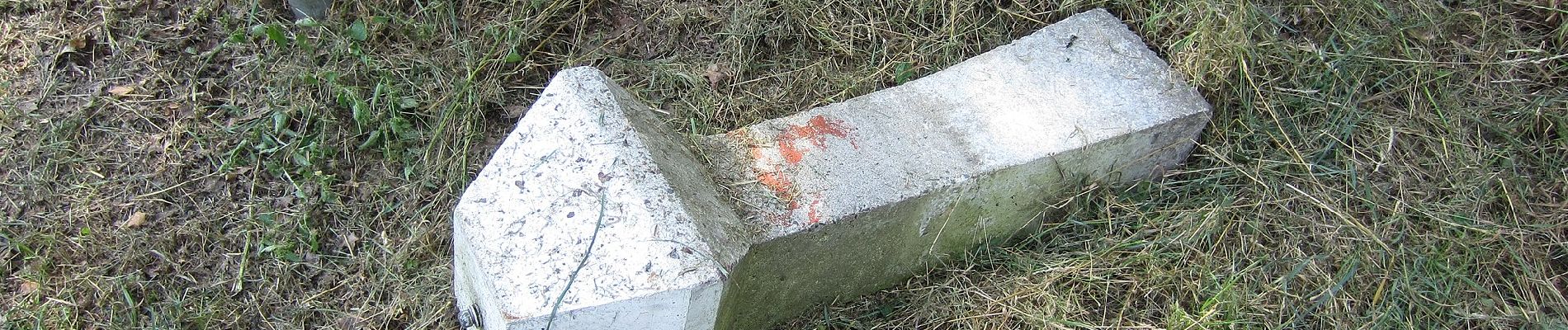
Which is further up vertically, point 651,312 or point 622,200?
point 622,200

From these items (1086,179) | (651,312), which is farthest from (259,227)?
(1086,179)

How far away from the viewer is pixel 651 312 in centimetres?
195

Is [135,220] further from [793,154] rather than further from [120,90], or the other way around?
[793,154]

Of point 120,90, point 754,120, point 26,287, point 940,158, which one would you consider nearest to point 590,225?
point 940,158

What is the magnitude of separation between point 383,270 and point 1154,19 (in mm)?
2305

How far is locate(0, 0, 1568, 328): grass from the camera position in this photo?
2555mm

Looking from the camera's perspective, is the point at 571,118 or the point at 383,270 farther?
the point at 383,270

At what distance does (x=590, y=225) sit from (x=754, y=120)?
1.13 metres

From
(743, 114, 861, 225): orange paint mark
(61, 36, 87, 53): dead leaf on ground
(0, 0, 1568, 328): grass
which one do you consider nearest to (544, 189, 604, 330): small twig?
(743, 114, 861, 225): orange paint mark

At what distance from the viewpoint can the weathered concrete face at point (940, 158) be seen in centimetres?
231

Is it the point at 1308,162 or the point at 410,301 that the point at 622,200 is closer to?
the point at 410,301

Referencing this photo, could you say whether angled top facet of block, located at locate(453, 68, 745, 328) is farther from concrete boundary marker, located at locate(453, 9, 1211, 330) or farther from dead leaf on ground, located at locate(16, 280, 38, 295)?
dead leaf on ground, located at locate(16, 280, 38, 295)

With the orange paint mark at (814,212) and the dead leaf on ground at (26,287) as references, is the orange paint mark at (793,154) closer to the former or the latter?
the orange paint mark at (814,212)

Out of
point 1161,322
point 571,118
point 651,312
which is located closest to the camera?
point 651,312
